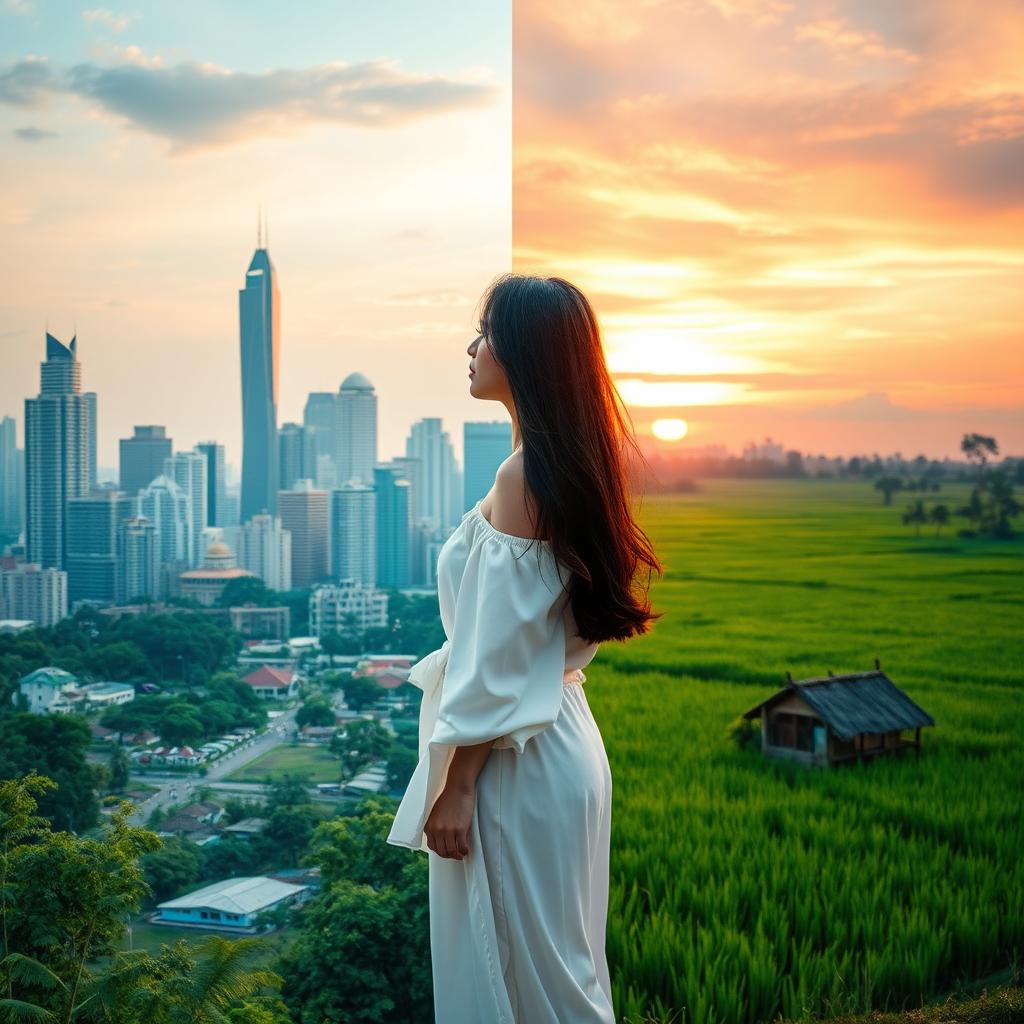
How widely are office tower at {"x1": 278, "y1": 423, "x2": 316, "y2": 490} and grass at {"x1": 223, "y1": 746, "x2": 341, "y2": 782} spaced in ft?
2.77

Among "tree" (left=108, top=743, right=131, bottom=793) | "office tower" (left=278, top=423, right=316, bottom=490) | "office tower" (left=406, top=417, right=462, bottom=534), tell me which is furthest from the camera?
"office tower" (left=406, top=417, right=462, bottom=534)

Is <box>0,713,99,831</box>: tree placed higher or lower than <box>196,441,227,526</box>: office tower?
lower

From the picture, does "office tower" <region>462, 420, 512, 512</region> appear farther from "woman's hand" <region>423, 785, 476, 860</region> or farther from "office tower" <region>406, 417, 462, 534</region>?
"woman's hand" <region>423, 785, 476, 860</region>

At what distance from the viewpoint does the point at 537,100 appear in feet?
12.8

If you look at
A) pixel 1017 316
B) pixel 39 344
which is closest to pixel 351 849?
pixel 39 344

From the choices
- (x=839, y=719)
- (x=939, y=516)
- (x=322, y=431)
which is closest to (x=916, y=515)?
(x=939, y=516)

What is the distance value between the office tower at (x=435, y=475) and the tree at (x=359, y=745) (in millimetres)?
830

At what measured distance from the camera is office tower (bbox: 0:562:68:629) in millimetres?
3033

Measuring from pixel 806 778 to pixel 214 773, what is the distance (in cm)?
170

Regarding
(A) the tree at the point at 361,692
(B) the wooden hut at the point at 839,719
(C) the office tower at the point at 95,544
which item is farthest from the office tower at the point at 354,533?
(B) the wooden hut at the point at 839,719

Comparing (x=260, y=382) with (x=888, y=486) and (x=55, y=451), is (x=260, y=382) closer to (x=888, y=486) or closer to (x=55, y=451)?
(x=55, y=451)

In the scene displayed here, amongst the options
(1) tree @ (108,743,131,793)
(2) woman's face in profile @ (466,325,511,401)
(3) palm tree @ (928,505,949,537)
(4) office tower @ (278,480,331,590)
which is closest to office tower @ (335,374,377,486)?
(4) office tower @ (278,480,331,590)

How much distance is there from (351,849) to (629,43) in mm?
2713

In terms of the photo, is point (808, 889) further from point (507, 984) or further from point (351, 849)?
point (507, 984)
